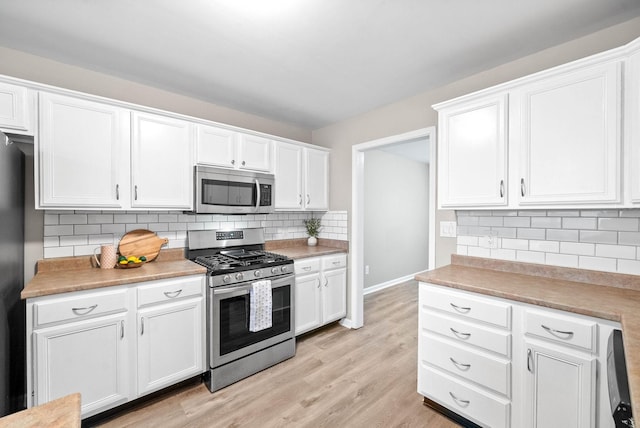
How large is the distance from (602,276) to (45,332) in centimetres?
344

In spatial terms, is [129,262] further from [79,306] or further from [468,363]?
[468,363]

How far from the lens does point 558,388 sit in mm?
1479

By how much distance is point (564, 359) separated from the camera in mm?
1464

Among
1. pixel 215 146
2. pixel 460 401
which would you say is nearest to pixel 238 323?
pixel 215 146

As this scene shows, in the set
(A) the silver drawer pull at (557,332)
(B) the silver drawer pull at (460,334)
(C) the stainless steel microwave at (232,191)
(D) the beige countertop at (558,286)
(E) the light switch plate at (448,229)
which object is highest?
(C) the stainless steel microwave at (232,191)

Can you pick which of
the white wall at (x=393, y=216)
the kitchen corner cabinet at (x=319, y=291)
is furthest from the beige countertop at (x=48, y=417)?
the white wall at (x=393, y=216)

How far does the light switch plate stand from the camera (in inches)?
97.4

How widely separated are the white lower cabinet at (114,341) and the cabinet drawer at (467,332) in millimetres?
1744

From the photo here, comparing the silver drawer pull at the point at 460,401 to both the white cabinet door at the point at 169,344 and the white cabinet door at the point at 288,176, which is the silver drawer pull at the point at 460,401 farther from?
the white cabinet door at the point at 288,176

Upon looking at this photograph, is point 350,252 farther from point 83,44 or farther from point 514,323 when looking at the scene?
point 83,44

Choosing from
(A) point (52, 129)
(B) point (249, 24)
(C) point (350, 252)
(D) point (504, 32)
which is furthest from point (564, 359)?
(A) point (52, 129)

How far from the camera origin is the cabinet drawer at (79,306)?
1701mm

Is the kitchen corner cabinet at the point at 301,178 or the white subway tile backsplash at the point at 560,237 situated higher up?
the kitchen corner cabinet at the point at 301,178

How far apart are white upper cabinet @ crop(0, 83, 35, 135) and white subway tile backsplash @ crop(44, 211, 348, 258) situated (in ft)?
2.12
